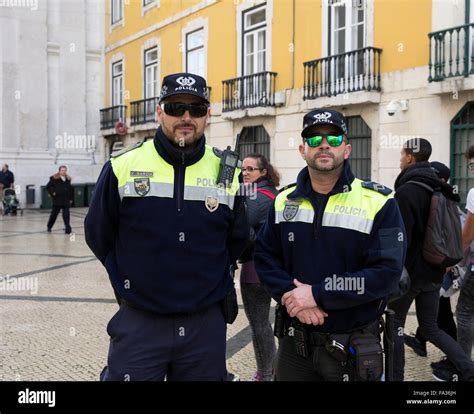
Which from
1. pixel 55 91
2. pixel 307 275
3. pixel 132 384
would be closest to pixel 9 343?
pixel 132 384

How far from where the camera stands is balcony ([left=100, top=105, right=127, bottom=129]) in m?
22.8

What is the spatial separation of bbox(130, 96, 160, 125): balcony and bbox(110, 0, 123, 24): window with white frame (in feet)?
13.2

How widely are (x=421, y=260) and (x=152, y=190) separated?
2.12 m

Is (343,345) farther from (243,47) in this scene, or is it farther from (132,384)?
(243,47)

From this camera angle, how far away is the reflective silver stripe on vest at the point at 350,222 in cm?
257

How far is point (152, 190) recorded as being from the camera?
99.4 inches

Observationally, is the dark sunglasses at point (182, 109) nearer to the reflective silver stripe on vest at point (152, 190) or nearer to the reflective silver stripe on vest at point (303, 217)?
the reflective silver stripe on vest at point (152, 190)

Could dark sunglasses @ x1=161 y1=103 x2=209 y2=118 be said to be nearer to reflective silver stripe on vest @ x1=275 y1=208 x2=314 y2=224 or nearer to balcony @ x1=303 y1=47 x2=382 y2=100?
reflective silver stripe on vest @ x1=275 y1=208 x2=314 y2=224

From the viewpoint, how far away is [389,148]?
1248cm

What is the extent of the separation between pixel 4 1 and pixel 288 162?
46.0 ft

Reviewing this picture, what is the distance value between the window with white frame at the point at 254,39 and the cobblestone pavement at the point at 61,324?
27.4 feet
